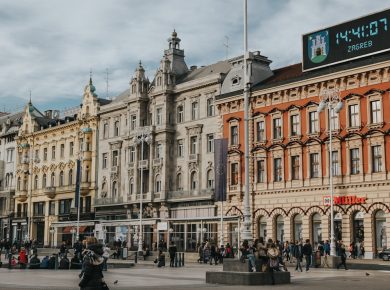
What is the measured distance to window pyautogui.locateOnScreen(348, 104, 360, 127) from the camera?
49781 millimetres

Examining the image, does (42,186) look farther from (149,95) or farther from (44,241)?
(149,95)

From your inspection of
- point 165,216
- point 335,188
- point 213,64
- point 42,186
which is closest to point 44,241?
point 42,186

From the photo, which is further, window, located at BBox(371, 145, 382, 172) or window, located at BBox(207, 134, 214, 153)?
window, located at BBox(207, 134, 214, 153)

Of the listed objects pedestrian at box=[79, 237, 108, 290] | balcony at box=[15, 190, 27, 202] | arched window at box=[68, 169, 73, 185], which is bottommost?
pedestrian at box=[79, 237, 108, 290]

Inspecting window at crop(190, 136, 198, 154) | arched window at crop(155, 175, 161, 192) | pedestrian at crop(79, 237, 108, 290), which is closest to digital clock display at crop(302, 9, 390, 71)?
window at crop(190, 136, 198, 154)

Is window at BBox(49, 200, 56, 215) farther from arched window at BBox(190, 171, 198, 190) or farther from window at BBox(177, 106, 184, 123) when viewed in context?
arched window at BBox(190, 171, 198, 190)

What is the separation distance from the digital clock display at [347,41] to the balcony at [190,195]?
15155mm

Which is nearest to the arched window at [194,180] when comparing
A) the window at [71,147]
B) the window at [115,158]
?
the window at [115,158]

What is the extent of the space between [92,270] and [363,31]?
4271 centimetres

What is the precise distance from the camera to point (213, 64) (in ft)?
230

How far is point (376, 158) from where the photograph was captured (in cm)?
4819

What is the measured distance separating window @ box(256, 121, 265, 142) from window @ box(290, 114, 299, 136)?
3.36 meters

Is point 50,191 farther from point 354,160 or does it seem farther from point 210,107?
point 354,160

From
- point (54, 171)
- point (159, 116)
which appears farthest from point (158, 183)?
point (54, 171)
